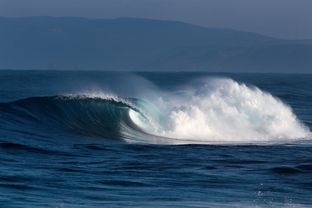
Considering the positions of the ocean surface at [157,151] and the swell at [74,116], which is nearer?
the ocean surface at [157,151]

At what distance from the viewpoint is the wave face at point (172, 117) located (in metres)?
35.2

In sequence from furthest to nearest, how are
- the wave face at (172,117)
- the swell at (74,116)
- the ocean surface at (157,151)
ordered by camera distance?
the wave face at (172,117)
the swell at (74,116)
the ocean surface at (157,151)

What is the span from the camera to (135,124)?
3716 cm

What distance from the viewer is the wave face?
35219mm

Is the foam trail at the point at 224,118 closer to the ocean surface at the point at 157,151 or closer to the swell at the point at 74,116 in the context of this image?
the ocean surface at the point at 157,151

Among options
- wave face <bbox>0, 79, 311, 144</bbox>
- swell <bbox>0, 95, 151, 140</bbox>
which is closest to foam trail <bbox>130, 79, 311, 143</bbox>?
wave face <bbox>0, 79, 311, 144</bbox>

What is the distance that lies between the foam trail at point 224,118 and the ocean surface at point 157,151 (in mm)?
43

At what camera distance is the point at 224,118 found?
3931cm

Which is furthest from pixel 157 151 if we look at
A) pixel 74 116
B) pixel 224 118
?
pixel 224 118

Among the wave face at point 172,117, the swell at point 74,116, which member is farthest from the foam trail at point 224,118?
the swell at point 74,116

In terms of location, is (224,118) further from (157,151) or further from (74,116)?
(157,151)

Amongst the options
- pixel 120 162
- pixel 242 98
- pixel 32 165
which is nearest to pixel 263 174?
pixel 120 162

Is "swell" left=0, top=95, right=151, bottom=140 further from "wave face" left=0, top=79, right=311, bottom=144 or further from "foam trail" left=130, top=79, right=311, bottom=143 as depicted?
"foam trail" left=130, top=79, right=311, bottom=143

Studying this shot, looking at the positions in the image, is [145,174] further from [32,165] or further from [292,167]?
[292,167]
